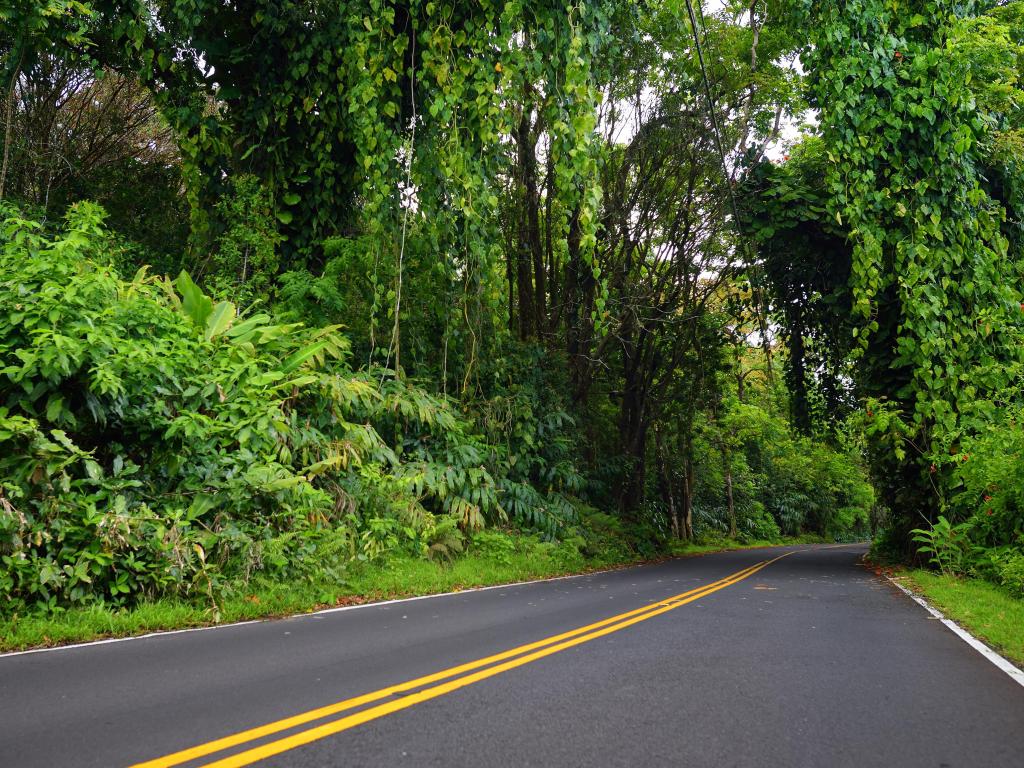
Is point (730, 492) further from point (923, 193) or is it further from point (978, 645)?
point (978, 645)

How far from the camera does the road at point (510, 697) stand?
3674mm

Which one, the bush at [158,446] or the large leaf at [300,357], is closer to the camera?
the bush at [158,446]

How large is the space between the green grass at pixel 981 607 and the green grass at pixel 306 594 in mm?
5891

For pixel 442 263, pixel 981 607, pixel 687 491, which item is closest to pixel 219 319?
pixel 442 263

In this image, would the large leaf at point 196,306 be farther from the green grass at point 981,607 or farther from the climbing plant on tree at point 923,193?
the climbing plant on tree at point 923,193

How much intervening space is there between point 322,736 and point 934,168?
571 inches

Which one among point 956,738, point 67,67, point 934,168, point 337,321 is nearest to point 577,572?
point 337,321

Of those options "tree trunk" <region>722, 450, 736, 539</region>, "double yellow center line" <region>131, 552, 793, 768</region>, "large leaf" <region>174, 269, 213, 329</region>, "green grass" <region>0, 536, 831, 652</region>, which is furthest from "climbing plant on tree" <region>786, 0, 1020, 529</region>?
"tree trunk" <region>722, 450, 736, 539</region>

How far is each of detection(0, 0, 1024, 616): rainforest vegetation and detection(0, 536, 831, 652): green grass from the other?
0.17 metres

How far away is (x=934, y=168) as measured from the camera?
14086mm

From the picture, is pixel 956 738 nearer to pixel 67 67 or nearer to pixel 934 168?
pixel 934 168

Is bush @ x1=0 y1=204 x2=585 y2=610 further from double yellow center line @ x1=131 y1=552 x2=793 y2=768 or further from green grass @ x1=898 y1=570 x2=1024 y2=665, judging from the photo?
green grass @ x1=898 y1=570 x2=1024 y2=665

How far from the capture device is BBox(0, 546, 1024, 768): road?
3.67 m

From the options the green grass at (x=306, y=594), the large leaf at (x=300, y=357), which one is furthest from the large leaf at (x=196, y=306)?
the green grass at (x=306, y=594)
